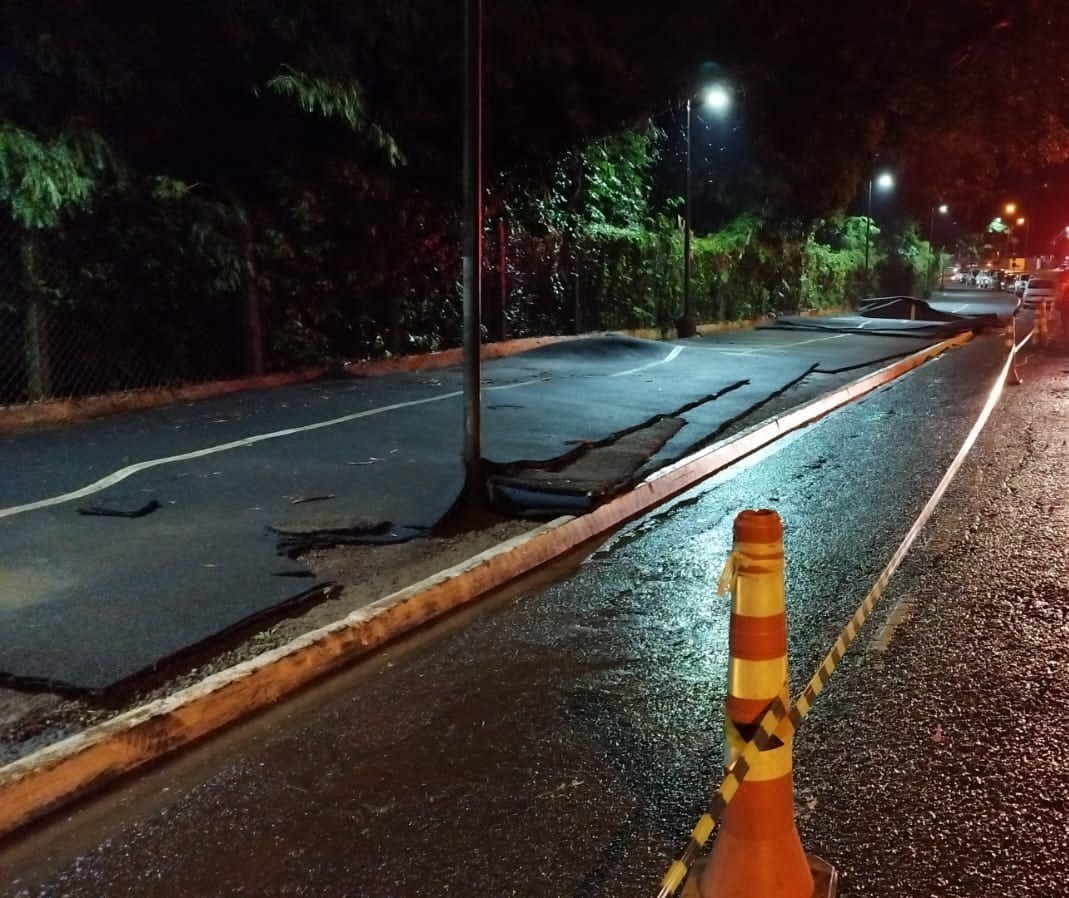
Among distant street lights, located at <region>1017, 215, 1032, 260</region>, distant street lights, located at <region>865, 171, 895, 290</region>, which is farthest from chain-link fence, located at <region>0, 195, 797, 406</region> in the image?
distant street lights, located at <region>1017, 215, 1032, 260</region>

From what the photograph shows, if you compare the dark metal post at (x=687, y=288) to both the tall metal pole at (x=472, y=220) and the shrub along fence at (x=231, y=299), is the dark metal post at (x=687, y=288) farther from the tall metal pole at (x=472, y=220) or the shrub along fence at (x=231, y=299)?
the tall metal pole at (x=472, y=220)

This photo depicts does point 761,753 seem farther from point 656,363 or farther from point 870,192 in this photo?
point 870,192

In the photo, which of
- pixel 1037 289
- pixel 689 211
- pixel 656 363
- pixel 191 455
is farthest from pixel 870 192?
pixel 191 455

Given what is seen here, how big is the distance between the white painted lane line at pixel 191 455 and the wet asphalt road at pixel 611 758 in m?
3.57

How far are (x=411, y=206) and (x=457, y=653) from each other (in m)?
12.4

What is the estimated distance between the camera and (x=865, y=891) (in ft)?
10.7

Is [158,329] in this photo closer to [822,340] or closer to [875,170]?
[822,340]

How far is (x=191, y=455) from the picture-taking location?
9.44 meters

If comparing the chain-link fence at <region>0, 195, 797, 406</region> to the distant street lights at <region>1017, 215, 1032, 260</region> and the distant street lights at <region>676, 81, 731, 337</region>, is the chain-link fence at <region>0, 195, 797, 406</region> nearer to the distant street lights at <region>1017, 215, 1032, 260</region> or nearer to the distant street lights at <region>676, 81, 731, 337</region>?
the distant street lights at <region>676, 81, 731, 337</region>

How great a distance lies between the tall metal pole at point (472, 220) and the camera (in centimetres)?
726

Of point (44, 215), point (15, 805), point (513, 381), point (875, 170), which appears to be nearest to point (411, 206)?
point (513, 381)

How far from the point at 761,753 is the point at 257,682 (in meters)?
2.54

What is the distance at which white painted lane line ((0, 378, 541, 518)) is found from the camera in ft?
25.1

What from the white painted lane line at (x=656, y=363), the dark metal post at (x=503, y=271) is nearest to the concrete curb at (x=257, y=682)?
the white painted lane line at (x=656, y=363)
